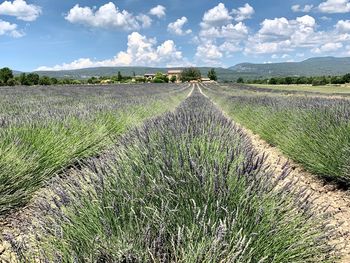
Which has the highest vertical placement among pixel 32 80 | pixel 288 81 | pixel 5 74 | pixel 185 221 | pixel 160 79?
pixel 185 221

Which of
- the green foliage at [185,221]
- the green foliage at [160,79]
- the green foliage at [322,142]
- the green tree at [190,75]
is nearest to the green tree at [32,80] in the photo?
the green foliage at [160,79]

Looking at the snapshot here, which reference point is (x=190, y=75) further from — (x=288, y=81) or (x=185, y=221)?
(x=185, y=221)

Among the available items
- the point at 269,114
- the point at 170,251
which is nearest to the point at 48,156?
the point at 170,251

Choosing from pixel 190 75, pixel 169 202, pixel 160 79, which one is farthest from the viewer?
pixel 190 75

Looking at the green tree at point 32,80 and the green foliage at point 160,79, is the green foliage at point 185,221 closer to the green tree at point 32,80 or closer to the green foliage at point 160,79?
the green tree at point 32,80

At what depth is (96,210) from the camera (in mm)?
2219

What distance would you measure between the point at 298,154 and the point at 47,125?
455 centimetres

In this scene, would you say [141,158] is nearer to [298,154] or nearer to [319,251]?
[319,251]

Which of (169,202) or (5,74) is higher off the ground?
(169,202)

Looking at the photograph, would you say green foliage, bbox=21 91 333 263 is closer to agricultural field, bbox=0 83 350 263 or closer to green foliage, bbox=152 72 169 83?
agricultural field, bbox=0 83 350 263

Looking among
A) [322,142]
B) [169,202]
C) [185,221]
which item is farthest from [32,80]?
[185,221]

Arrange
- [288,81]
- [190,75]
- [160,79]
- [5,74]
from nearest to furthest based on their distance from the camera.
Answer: [5,74] → [288,81] → [160,79] → [190,75]

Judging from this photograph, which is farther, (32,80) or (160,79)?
(160,79)

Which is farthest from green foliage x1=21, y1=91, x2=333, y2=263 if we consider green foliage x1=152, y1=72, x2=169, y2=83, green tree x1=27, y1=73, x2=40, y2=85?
green foliage x1=152, y1=72, x2=169, y2=83
